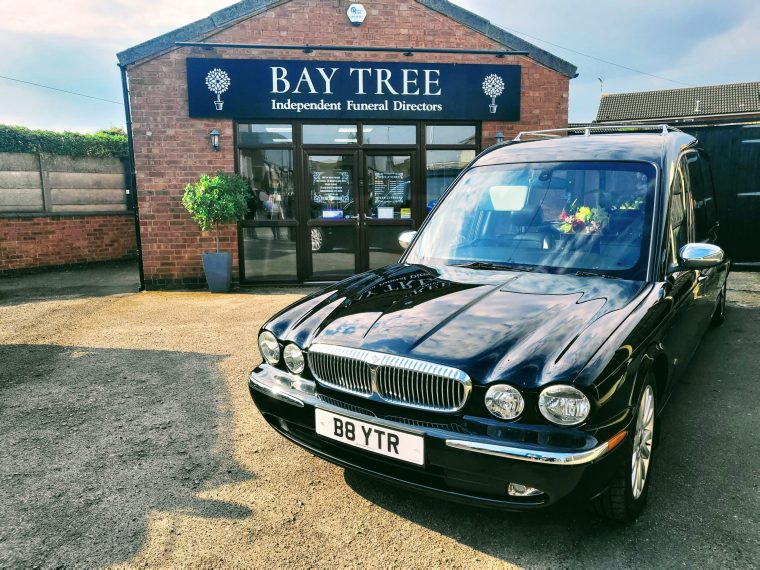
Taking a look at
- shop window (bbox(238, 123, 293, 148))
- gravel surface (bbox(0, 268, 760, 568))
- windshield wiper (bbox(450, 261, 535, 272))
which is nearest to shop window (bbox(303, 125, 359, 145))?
shop window (bbox(238, 123, 293, 148))

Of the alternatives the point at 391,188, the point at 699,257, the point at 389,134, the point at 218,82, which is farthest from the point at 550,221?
the point at 218,82

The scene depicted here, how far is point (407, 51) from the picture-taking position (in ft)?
33.3

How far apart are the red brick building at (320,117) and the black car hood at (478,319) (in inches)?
278

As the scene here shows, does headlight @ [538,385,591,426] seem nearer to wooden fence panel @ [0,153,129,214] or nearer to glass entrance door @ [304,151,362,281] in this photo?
glass entrance door @ [304,151,362,281]

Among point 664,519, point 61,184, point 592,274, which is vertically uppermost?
point 61,184

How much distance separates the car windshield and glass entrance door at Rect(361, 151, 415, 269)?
641 cm

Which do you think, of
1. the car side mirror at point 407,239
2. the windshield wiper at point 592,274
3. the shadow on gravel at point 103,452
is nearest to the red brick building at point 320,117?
the shadow on gravel at point 103,452

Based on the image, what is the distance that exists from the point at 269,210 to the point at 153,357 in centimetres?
497

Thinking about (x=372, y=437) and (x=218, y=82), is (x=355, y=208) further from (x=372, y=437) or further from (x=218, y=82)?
(x=372, y=437)

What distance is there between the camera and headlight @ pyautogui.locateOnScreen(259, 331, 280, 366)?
298cm

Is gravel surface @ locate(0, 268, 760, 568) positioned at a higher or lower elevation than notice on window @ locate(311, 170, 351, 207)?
lower

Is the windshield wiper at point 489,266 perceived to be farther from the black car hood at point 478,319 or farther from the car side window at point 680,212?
the car side window at point 680,212

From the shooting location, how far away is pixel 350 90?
1009cm

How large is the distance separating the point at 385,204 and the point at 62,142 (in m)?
7.69
